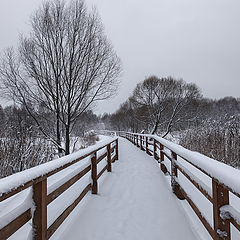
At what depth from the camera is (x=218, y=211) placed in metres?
1.76

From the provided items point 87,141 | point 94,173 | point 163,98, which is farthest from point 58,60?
point 163,98

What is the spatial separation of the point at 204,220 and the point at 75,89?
859 cm

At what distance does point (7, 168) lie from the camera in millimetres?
5957

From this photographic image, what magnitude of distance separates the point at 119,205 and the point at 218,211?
2224mm

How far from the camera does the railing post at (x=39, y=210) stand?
6.11ft

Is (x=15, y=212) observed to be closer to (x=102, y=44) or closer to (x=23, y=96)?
(x=23, y=96)

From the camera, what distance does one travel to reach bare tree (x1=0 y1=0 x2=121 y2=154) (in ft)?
29.6

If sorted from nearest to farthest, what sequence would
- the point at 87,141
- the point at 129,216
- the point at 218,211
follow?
the point at 218,211
the point at 129,216
the point at 87,141

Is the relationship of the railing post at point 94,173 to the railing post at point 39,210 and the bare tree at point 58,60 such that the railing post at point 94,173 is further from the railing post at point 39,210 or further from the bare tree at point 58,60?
the bare tree at point 58,60

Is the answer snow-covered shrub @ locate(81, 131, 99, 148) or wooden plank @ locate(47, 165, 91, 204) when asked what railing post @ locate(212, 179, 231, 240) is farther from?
snow-covered shrub @ locate(81, 131, 99, 148)

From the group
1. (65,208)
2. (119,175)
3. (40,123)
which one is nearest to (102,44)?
(40,123)

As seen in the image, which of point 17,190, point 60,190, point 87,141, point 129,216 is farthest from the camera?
point 87,141

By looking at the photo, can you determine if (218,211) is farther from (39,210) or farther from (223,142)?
(223,142)

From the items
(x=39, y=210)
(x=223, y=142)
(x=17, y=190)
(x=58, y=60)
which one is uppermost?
(x=58, y=60)
